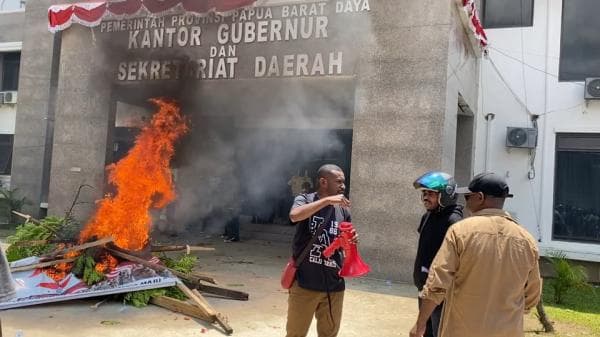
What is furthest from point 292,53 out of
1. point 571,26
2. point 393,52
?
point 571,26

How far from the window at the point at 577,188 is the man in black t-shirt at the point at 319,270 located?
859cm

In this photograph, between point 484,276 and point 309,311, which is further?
point 309,311

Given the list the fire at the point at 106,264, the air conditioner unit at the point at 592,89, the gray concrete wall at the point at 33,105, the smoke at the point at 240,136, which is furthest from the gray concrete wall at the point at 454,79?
the gray concrete wall at the point at 33,105

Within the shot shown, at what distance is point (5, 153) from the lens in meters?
17.0

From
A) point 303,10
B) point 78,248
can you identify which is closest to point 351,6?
point 303,10

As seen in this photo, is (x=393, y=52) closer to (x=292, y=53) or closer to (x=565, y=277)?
(x=292, y=53)

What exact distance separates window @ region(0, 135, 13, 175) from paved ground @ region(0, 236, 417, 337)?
12.8 meters

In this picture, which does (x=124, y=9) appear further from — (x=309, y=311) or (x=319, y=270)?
(x=309, y=311)

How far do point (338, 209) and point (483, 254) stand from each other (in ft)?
4.47

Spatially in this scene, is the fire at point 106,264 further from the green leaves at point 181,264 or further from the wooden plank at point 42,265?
the green leaves at point 181,264

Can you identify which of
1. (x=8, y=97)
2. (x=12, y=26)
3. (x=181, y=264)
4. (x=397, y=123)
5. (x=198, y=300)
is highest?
(x=12, y=26)

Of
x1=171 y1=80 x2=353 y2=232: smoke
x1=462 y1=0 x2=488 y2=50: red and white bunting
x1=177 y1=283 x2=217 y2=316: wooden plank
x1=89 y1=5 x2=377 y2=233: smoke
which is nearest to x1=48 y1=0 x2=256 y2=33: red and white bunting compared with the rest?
x1=89 y1=5 x2=377 y2=233: smoke

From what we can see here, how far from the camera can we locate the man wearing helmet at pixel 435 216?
12.3 feet

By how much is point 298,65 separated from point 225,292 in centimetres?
438
